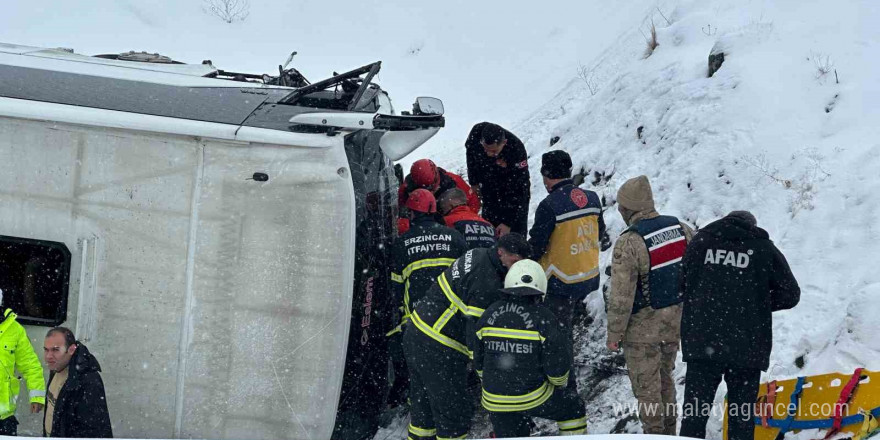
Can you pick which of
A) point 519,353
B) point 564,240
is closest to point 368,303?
point 519,353

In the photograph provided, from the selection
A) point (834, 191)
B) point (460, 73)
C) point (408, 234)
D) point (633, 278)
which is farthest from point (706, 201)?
point (460, 73)

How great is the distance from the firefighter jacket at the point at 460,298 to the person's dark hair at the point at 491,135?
175cm

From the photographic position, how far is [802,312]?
606 centimetres

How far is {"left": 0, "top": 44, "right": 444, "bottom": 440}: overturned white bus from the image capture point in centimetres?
494

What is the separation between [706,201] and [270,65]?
31.0 ft

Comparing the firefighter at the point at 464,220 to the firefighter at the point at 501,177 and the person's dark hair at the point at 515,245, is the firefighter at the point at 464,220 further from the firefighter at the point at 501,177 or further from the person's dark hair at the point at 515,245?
the person's dark hair at the point at 515,245

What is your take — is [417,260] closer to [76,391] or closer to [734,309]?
[734,309]

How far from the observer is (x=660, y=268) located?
5695 mm

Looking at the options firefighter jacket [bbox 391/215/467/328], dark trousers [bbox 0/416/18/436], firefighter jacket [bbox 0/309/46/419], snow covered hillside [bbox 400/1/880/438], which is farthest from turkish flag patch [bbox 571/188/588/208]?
dark trousers [bbox 0/416/18/436]

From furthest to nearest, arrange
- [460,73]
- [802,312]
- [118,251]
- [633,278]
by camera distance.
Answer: [460,73]
[802,312]
[633,278]
[118,251]

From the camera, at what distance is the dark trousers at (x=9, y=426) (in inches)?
199

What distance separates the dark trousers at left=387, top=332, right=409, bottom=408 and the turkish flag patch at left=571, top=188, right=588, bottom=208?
58.5 inches

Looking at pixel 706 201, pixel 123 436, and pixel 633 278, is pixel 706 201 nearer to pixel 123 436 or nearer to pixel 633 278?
pixel 633 278

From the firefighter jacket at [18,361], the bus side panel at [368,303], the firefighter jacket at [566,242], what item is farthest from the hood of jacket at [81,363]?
the firefighter jacket at [566,242]
